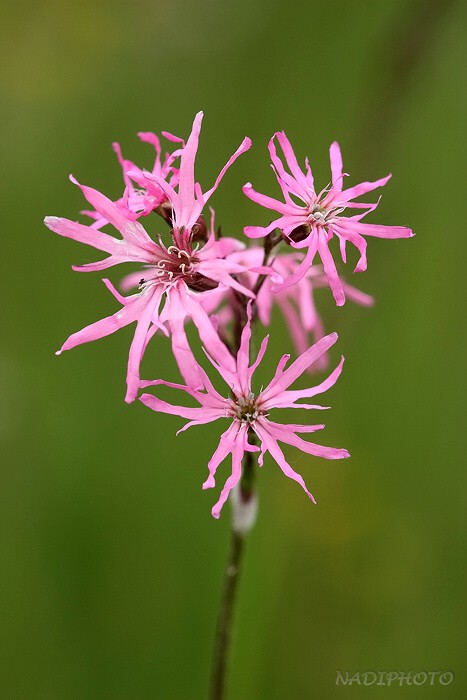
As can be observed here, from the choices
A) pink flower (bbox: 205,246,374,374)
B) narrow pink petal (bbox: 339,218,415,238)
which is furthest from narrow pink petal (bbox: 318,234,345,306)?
pink flower (bbox: 205,246,374,374)

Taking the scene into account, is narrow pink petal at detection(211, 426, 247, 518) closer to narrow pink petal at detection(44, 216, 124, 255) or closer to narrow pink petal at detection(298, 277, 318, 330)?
narrow pink petal at detection(44, 216, 124, 255)

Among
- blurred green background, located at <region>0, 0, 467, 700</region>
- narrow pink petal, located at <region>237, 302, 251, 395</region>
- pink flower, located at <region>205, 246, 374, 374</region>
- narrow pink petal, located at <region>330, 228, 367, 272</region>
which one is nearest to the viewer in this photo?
narrow pink petal, located at <region>237, 302, 251, 395</region>

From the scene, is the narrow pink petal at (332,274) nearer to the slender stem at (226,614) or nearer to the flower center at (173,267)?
the flower center at (173,267)

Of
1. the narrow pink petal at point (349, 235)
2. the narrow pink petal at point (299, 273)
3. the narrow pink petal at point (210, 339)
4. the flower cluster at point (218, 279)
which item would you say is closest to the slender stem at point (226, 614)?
the flower cluster at point (218, 279)

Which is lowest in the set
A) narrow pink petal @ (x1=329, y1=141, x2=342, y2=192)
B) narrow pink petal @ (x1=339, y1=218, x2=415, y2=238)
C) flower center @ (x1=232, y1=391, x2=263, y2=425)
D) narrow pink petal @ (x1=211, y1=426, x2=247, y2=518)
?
narrow pink petal @ (x1=211, y1=426, x2=247, y2=518)

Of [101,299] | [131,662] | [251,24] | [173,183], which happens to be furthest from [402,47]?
[131,662]

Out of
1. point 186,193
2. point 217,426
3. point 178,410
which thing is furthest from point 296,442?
point 217,426

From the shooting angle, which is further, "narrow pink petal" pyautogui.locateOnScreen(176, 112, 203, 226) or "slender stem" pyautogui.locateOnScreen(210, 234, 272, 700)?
"slender stem" pyautogui.locateOnScreen(210, 234, 272, 700)
